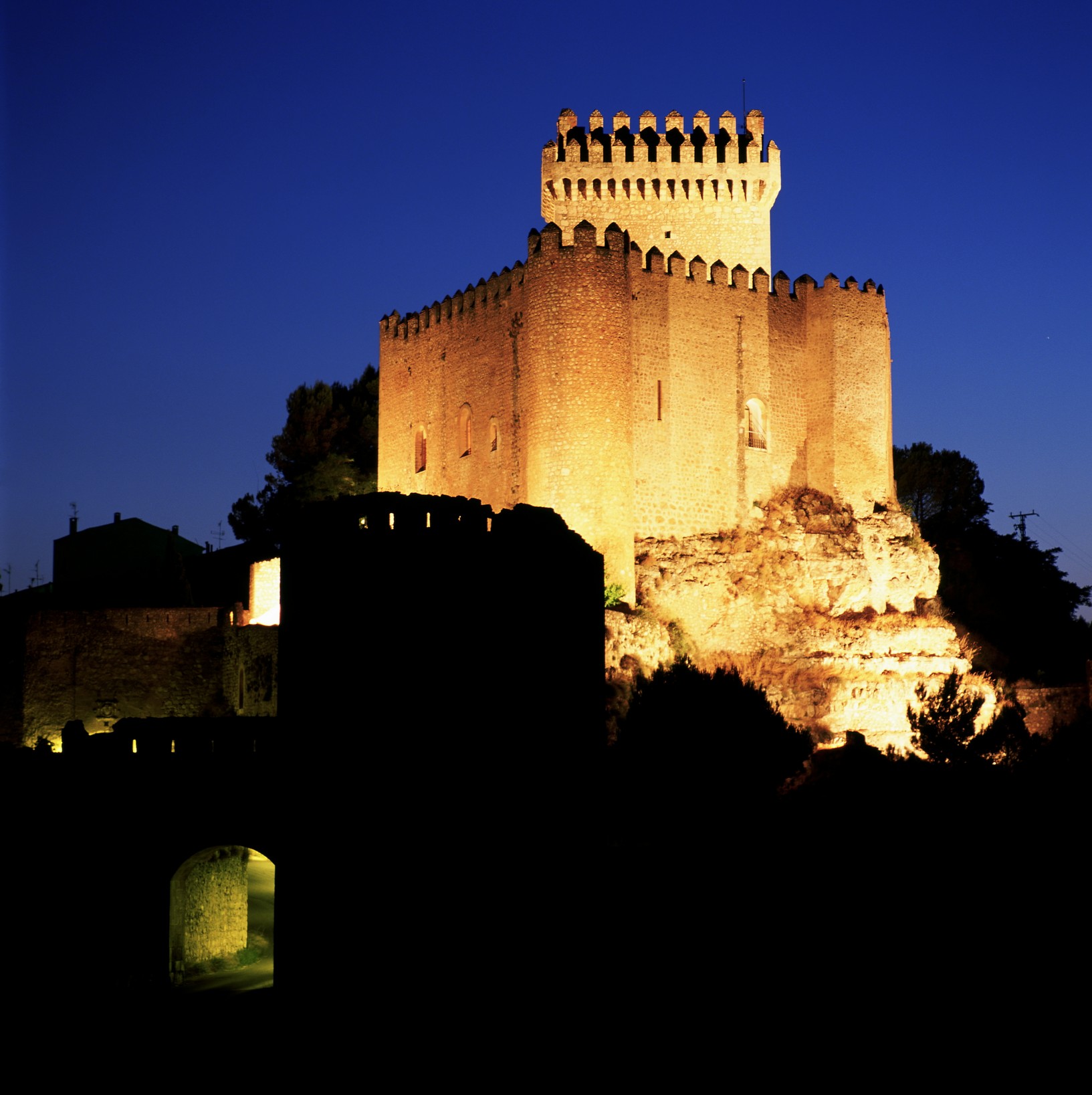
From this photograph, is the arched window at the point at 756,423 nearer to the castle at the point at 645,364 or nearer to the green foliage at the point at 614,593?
the castle at the point at 645,364

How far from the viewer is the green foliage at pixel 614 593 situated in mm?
31922

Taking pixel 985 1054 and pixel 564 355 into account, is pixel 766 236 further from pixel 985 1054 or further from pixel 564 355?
pixel 985 1054

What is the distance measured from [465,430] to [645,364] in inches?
200

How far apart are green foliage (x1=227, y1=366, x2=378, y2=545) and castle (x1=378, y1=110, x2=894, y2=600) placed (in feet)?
29.0

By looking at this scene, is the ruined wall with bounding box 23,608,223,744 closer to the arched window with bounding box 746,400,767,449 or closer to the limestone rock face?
the limestone rock face

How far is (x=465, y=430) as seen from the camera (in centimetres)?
3588

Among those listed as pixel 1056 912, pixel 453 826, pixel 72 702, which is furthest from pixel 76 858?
pixel 1056 912

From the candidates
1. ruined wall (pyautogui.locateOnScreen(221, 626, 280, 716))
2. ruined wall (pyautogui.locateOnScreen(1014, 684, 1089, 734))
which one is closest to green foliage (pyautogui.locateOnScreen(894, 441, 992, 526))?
ruined wall (pyautogui.locateOnScreen(1014, 684, 1089, 734))

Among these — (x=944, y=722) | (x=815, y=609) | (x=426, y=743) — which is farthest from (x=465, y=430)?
(x=426, y=743)

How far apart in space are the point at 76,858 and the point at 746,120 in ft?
97.0

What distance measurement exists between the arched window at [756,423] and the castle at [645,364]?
0.06m

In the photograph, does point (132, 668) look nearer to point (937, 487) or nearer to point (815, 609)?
point (815, 609)

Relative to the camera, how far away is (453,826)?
58.8 feet

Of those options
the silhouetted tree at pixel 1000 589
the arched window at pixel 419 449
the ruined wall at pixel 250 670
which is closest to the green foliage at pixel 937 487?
the silhouetted tree at pixel 1000 589
